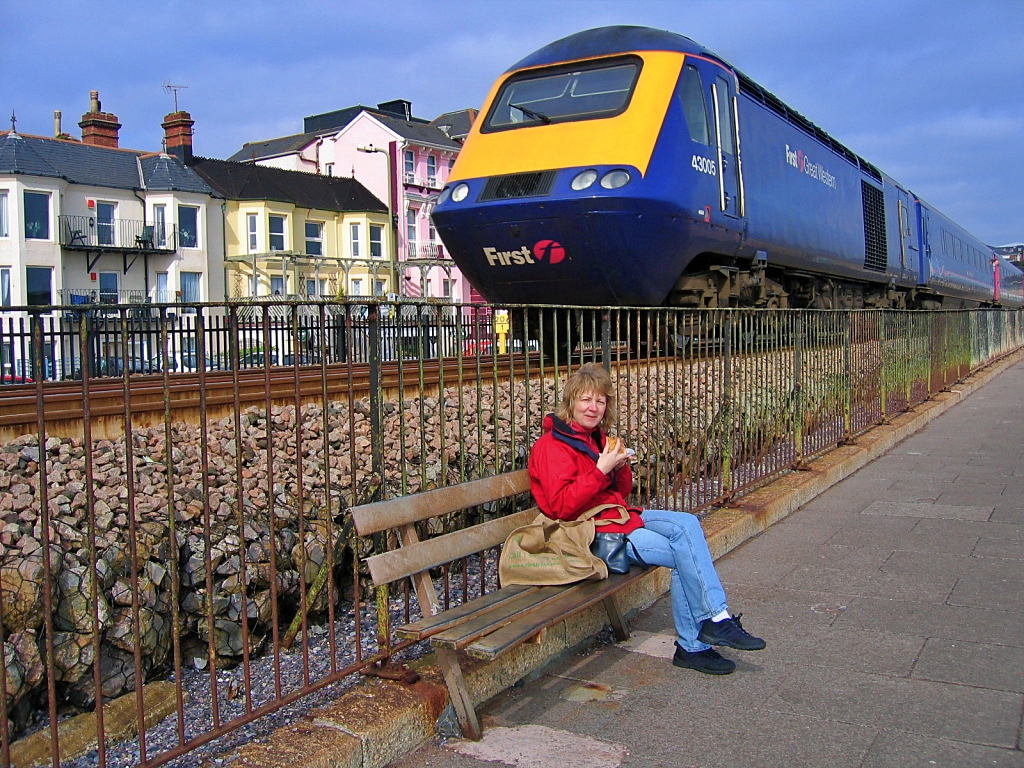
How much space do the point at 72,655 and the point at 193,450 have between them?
2.12 m

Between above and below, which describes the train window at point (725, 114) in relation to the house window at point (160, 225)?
below

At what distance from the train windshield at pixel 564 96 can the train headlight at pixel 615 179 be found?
766 mm

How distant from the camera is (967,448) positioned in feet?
34.0

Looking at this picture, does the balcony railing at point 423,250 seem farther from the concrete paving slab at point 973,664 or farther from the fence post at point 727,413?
the concrete paving slab at point 973,664

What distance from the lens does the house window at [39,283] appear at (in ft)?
112

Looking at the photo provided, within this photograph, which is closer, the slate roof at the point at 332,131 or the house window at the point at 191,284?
the house window at the point at 191,284

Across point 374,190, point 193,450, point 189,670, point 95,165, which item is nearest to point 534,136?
point 193,450

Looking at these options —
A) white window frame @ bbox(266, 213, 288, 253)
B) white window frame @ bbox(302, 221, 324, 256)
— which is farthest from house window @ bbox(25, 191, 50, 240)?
white window frame @ bbox(302, 221, 324, 256)

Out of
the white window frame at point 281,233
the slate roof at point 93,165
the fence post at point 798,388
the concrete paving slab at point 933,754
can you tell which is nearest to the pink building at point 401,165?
the white window frame at point 281,233

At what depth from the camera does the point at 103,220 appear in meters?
36.5

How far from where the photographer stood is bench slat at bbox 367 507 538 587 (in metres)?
3.29

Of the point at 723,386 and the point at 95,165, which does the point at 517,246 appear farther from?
the point at 95,165

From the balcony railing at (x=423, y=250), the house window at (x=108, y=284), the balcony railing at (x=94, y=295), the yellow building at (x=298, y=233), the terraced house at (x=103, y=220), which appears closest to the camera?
the terraced house at (x=103, y=220)

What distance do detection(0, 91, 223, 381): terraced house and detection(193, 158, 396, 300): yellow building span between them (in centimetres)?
99
